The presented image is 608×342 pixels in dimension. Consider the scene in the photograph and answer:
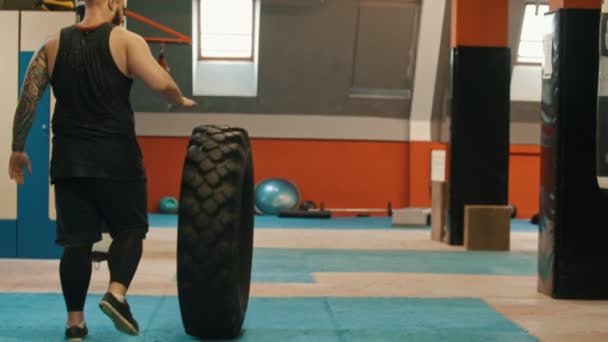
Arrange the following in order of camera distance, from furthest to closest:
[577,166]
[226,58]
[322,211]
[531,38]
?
[531,38]
[226,58]
[322,211]
[577,166]

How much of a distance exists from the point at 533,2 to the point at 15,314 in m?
10.4

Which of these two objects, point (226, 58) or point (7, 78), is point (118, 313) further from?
point (226, 58)

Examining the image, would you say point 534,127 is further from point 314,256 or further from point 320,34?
point 314,256

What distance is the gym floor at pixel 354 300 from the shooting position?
3883mm

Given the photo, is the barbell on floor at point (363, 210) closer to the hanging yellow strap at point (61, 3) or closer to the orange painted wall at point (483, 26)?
the orange painted wall at point (483, 26)

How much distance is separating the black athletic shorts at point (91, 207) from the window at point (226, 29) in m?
9.77

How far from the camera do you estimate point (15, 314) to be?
13.8 ft

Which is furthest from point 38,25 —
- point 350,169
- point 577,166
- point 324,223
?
point 350,169

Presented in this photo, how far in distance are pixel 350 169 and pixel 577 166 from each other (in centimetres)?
861

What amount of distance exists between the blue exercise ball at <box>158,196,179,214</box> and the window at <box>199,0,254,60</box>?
2.12 metres

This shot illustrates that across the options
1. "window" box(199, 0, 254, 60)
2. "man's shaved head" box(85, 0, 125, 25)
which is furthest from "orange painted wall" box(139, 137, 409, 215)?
"man's shaved head" box(85, 0, 125, 25)

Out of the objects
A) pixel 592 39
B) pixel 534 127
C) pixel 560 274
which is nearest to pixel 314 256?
pixel 560 274

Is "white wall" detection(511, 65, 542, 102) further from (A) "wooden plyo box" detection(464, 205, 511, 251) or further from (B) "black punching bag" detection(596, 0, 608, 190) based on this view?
(B) "black punching bag" detection(596, 0, 608, 190)

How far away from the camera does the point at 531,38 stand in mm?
13492
